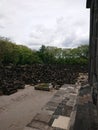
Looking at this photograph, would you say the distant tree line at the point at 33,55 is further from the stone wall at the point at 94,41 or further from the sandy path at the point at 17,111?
the stone wall at the point at 94,41

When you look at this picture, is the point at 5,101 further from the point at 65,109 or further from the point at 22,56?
the point at 22,56

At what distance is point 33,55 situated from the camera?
60.3 m

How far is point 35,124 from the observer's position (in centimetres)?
895


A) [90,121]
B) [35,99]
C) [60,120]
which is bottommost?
[35,99]

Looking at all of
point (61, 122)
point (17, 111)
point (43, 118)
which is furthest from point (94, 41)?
point (17, 111)

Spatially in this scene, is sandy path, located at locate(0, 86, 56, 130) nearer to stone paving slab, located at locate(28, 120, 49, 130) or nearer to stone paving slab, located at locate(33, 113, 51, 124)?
stone paving slab, located at locate(33, 113, 51, 124)

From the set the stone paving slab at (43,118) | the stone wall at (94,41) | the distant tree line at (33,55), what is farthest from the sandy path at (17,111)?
the distant tree line at (33,55)

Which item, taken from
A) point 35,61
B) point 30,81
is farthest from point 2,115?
point 35,61

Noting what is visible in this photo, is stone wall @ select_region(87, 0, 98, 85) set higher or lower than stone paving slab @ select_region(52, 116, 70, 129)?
higher

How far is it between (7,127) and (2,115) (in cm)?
244

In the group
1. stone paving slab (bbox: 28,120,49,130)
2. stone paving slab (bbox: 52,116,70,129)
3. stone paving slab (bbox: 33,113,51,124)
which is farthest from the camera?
stone paving slab (bbox: 33,113,51,124)

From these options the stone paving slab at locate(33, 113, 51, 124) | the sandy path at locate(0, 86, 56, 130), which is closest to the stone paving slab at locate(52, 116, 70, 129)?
the stone paving slab at locate(33, 113, 51, 124)

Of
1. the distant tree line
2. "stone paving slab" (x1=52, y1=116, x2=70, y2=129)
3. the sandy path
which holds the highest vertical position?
the distant tree line

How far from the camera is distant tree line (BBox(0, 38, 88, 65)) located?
46259 mm
